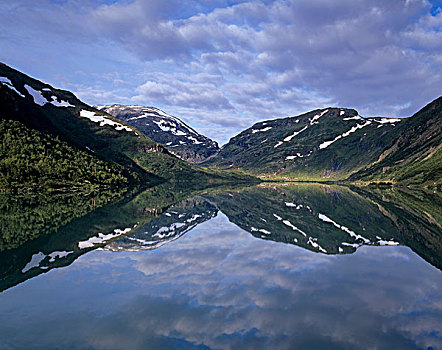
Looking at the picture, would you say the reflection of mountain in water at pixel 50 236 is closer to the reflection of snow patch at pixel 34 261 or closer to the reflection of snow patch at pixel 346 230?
the reflection of snow patch at pixel 34 261

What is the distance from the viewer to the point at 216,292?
20953 mm

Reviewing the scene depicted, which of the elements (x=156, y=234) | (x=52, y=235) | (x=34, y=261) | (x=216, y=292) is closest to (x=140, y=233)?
(x=156, y=234)

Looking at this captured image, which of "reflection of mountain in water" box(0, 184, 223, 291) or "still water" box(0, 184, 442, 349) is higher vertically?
"still water" box(0, 184, 442, 349)

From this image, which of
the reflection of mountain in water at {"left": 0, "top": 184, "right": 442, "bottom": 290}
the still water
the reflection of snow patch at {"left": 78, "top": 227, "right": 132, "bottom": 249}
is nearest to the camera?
the still water

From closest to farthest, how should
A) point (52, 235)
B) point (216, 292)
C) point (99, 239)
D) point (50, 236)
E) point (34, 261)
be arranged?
point (216, 292)
point (34, 261)
point (99, 239)
point (50, 236)
point (52, 235)

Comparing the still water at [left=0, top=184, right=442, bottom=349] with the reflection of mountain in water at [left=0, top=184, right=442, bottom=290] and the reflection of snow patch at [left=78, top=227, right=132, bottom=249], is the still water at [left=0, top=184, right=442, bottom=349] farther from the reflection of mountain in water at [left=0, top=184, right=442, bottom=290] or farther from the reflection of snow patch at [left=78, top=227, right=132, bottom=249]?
the reflection of mountain in water at [left=0, top=184, right=442, bottom=290]

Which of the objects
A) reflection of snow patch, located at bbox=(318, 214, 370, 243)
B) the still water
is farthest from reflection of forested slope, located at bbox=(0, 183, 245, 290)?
reflection of snow patch, located at bbox=(318, 214, 370, 243)

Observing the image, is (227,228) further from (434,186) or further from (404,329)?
(434,186)

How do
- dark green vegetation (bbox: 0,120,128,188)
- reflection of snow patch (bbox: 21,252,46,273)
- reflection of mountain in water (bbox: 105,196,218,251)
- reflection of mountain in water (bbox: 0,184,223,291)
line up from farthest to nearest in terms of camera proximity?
1. dark green vegetation (bbox: 0,120,128,188)
2. reflection of mountain in water (bbox: 105,196,218,251)
3. reflection of mountain in water (bbox: 0,184,223,291)
4. reflection of snow patch (bbox: 21,252,46,273)

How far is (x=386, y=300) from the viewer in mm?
20375

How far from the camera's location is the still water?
49.2ft

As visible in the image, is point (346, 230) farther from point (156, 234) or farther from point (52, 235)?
point (52, 235)

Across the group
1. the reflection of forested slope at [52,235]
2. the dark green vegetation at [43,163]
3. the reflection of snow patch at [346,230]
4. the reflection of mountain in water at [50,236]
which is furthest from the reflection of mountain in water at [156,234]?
the dark green vegetation at [43,163]

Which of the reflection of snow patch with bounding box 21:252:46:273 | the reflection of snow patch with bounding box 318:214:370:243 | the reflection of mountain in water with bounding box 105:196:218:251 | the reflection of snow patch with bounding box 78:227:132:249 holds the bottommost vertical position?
the reflection of snow patch with bounding box 21:252:46:273
